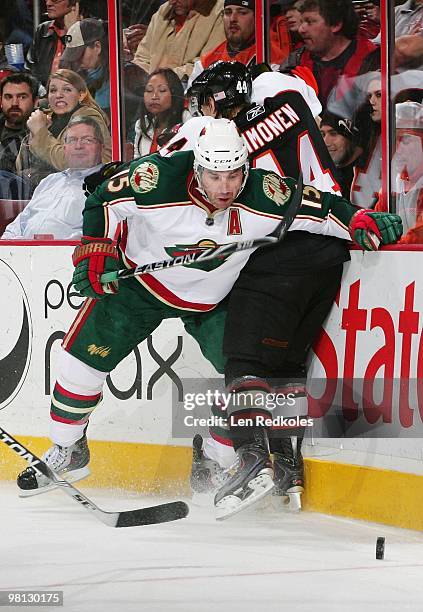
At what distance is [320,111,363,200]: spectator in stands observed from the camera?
15.7 ft

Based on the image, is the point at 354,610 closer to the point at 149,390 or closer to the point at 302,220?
the point at 302,220

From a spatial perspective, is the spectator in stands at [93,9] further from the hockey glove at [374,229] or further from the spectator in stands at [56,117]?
the hockey glove at [374,229]

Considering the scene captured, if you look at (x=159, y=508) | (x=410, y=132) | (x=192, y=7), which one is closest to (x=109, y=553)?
(x=159, y=508)

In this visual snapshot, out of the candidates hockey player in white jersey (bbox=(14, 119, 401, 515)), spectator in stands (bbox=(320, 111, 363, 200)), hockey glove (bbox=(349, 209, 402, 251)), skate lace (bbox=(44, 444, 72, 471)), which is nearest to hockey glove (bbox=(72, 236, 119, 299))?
hockey player in white jersey (bbox=(14, 119, 401, 515))

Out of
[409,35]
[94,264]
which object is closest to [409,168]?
[409,35]

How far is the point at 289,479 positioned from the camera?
3986mm

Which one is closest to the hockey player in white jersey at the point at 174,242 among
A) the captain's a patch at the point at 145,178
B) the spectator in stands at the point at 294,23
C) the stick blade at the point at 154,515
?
the captain's a patch at the point at 145,178

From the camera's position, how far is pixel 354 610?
2902mm

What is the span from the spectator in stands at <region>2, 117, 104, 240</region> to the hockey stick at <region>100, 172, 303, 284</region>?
43.4 inches

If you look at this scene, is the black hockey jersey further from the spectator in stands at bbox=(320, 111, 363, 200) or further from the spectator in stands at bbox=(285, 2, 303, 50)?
the spectator in stands at bbox=(285, 2, 303, 50)

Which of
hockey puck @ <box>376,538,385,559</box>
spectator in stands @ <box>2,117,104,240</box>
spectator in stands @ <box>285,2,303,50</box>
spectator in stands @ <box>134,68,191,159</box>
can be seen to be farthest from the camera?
spectator in stands @ <box>134,68,191,159</box>

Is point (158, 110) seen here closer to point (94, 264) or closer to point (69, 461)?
point (94, 264)

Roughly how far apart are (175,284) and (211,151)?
526mm

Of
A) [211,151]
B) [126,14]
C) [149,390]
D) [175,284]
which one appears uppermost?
[126,14]
